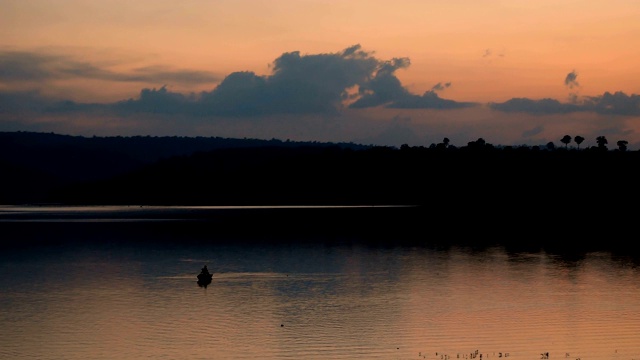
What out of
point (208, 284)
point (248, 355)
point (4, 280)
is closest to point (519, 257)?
point (208, 284)

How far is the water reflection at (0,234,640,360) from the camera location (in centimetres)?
4344

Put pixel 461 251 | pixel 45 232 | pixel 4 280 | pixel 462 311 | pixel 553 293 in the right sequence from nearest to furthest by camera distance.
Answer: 1. pixel 462 311
2. pixel 553 293
3. pixel 4 280
4. pixel 461 251
5. pixel 45 232

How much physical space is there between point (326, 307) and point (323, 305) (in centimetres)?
117

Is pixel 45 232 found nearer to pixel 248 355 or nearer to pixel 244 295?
pixel 244 295

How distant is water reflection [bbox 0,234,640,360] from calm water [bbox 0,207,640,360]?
0.11m

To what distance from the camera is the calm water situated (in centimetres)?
4344

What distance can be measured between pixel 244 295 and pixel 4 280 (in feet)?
80.9

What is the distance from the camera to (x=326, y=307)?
2261 inches

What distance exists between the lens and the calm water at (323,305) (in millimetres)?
43438

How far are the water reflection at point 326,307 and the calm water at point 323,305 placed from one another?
0.36 feet

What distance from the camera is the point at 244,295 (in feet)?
213

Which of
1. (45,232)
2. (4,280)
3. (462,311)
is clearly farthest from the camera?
(45,232)

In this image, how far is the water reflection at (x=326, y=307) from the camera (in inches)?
1710

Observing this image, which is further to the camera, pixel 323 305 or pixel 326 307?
pixel 323 305
